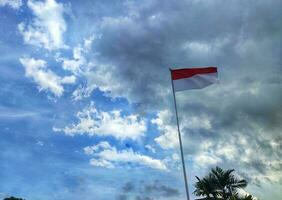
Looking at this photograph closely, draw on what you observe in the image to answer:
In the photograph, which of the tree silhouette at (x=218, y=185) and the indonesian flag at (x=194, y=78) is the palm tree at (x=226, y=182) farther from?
the indonesian flag at (x=194, y=78)

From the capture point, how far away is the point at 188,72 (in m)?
28.0

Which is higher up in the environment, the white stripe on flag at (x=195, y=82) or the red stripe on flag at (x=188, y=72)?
the red stripe on flag at (x=188, y=72)

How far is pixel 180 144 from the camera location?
25.1 m

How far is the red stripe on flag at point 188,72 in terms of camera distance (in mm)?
27797

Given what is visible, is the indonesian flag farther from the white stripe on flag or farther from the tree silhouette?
the tree silhouette

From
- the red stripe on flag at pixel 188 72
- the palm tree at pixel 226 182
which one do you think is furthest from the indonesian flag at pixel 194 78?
the palm tree at pixel 226 182

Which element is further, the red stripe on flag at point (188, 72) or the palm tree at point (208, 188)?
the palm tree at point (208, 188)

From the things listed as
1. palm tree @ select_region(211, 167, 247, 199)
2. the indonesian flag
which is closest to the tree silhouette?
palm tree @ select_region(211, 167, 247, 199)

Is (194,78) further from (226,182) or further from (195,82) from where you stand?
(226,182)

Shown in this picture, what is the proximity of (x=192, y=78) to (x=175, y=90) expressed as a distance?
138 centimetres

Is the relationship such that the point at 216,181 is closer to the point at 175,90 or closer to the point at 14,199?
the point at 175,90

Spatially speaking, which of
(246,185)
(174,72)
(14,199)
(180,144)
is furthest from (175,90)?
(14,199)

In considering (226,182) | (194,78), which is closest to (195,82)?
(194,78)

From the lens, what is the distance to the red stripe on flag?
27.8 metres
